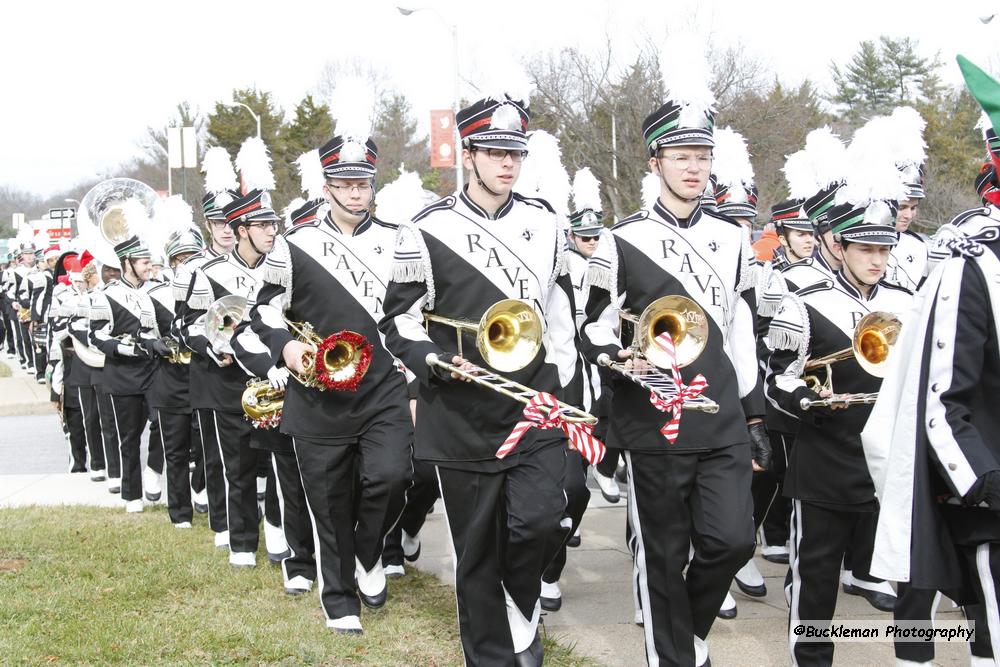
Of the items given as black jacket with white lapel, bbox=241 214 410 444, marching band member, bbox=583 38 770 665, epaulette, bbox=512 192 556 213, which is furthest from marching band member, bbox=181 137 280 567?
marching band member, bbox=583 38 770 665

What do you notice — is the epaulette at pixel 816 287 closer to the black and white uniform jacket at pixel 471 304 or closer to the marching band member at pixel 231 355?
the black and white uniform jacket at pixel 471 304

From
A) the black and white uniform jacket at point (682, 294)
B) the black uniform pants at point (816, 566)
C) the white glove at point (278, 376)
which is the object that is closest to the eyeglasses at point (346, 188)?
the white glove at point (278, 376)

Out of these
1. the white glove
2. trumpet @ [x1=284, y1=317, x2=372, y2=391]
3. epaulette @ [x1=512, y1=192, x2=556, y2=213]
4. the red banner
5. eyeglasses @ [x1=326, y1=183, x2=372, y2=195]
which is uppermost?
the red banner

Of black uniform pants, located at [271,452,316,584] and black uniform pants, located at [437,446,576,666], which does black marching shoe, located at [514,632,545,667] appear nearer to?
black uniform pants, located at [437,446,576,666]

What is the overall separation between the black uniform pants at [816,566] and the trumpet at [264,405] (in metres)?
3.20

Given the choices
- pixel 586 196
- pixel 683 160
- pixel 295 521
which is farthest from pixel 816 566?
pixel 586 196

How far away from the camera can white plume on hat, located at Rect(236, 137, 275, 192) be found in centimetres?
849

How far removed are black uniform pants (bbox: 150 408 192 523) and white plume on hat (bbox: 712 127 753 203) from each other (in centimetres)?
460

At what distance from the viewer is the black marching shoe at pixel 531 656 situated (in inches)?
210

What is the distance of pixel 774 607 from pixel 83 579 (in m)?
4.14

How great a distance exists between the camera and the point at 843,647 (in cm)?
597

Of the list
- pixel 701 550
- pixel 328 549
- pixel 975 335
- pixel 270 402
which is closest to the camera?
pixel 975 335

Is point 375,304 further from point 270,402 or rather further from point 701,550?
point 701,550

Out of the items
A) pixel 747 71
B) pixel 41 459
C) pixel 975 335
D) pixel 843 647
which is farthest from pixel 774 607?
pixel 747 71
